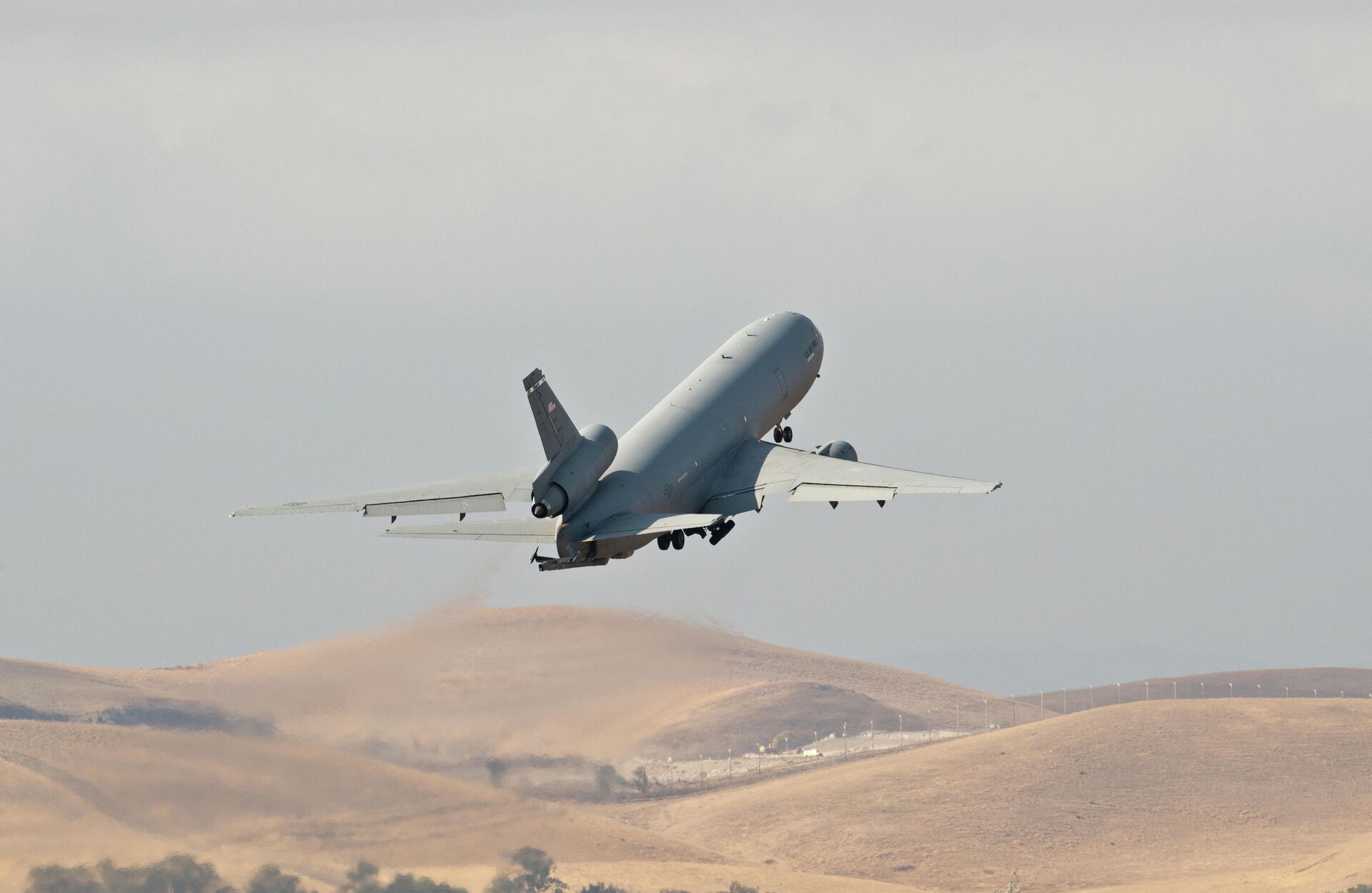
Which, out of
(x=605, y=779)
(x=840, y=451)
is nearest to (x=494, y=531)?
(x=840, y=451)

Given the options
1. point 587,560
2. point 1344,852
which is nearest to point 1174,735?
point 1344,852

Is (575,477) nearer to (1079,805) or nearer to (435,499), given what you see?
(435,499)

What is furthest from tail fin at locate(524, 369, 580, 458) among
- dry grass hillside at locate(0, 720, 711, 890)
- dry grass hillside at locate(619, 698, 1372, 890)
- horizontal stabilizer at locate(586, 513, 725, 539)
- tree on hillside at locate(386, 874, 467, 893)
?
dry grass hillside at locate(619, 698, 1372, 890)

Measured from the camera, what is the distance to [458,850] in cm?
10750

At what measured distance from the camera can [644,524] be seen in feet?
201

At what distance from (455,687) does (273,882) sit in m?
12.8

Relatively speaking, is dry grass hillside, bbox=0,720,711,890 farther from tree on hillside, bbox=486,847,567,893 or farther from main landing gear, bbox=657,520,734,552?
main landing gear, bbox=657,520,734,552

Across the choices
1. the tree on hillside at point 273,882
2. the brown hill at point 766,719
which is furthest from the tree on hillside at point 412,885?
the brown hill at point 766,719

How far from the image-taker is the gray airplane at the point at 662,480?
61625 millimetres

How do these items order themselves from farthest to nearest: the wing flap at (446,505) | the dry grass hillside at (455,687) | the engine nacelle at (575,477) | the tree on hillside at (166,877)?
1. the tree on hillside at (166,877)
2. the dry grass hillside at (455,687)
3. the wing flap at (446,505)
4. the engine nacelle at (575,477)

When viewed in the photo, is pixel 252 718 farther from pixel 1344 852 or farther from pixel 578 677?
pixel 1344 852

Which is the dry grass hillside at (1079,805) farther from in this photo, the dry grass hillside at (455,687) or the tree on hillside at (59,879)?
the tree on hillside at (59,879)

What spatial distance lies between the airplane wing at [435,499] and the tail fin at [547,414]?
15.0ft

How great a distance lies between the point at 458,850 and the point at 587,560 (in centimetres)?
4894
